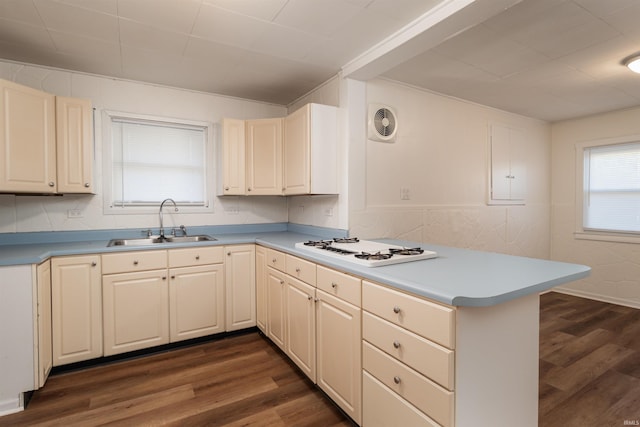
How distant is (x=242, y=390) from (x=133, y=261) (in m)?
1.25

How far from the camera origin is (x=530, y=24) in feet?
6.65

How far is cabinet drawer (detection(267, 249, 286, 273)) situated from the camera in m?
2.43

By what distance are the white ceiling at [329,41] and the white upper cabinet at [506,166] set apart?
0.74 meters

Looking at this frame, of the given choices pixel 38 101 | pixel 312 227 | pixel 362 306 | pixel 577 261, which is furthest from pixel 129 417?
pixel 577 261

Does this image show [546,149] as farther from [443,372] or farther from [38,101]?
[38,101]

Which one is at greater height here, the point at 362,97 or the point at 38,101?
the point at 362,97

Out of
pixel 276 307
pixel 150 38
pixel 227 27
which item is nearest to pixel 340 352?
pixel 276 307

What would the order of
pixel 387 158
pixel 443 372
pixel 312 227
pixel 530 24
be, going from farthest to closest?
1. pixel 312 227
2. pixel 387 158
3. pixel 530 24
4. pixel 443 372

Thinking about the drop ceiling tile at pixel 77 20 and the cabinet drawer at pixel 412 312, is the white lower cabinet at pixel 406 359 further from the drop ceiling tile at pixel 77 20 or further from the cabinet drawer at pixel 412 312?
the drop ceiling tile at pixel 77 20

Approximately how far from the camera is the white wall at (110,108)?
99.0 inches

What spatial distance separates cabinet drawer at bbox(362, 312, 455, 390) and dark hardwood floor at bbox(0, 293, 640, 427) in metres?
0.64

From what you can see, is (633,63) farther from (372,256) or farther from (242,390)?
(242,390)

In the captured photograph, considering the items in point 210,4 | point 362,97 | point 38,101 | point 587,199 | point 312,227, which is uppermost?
point 210,4

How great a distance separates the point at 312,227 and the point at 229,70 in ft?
5.19
